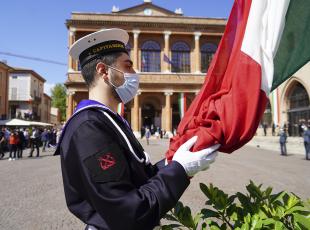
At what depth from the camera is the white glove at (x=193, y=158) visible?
59.7 inches

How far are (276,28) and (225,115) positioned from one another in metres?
0.62

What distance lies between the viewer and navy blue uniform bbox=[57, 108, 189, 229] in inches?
52.4

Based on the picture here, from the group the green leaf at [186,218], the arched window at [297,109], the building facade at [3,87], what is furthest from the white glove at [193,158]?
the building facade at [3,87]

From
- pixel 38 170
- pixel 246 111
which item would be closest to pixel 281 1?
pixel 246 111

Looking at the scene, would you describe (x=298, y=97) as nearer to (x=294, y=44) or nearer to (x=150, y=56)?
(x=150, y=56)

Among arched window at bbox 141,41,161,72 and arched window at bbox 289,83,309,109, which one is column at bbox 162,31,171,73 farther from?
arched window at bbox 289,83,309,109

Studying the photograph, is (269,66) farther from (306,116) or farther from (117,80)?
(306,116)

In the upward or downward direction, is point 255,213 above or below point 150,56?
below

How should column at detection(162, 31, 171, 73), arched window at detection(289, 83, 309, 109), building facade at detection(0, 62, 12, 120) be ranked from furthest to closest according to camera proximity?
1. building facade at detection(0, 62, 12, 120)
2. column at detection(162, 31, 171, 73)
3. arched window at detection(289, 83, 309, 109)

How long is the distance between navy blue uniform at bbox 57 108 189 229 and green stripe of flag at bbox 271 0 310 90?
1.20m

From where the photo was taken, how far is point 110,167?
4.52ft

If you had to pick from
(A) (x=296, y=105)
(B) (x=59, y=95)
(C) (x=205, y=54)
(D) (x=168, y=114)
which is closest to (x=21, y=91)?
(B) (x=59, y=95)

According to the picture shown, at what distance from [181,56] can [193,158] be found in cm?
3709

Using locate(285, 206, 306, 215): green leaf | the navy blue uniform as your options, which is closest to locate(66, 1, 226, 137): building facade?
locate(285, 206, 306, 215): green leaf
